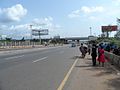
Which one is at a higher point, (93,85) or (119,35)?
(119,35)

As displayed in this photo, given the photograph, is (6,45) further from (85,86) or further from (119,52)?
(85,86)

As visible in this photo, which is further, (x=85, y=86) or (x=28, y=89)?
(x=85, y=86)

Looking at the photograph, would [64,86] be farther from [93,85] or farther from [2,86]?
[2,86]

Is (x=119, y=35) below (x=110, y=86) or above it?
above

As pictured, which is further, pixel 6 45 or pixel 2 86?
pixel 6 45

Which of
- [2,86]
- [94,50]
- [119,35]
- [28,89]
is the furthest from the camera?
[119,35]

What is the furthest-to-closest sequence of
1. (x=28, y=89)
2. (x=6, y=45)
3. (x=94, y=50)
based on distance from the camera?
1. (x=6, y=45)
2. (x=94, y=50)
3. (x=28, y=89)

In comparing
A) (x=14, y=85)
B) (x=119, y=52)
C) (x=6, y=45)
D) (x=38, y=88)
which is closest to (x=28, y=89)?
(x=38, y=88)

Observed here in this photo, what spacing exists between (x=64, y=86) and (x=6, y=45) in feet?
302

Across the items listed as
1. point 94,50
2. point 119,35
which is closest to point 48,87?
point 94,50

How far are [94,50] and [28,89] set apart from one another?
13723 millimetres

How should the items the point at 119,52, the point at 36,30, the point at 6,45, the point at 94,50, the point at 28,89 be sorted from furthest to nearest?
the point at 36,30 < the point at 6,45 < the point at 119,52 < the point at 94,50 < the point at 28,89

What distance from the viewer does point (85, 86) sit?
12.5m

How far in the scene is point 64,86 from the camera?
12.3 m
